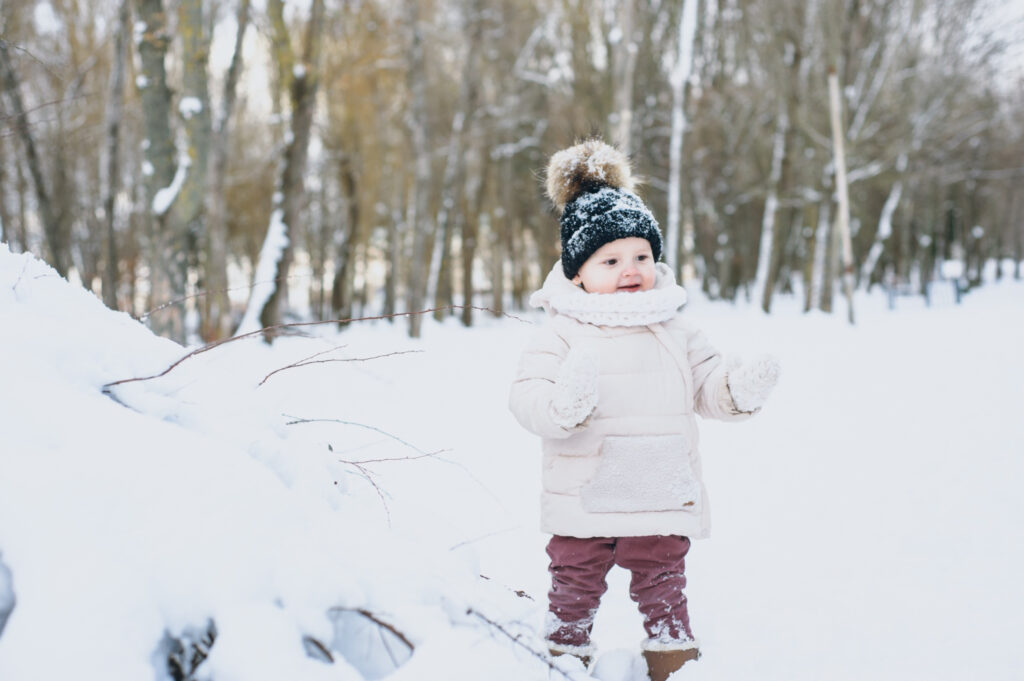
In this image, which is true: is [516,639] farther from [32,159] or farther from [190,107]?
[32,159]

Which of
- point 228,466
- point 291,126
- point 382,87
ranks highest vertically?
point 382,87

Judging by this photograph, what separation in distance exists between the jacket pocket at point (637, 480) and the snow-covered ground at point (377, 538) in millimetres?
376

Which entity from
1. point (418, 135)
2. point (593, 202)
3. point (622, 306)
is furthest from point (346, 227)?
point (622, 306)

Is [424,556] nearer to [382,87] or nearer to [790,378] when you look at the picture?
[790,378]

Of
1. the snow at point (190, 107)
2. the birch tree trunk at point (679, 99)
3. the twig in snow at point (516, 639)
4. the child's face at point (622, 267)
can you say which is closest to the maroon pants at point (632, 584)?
the twig in snow at point (516, 639)

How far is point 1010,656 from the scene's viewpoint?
213 cm

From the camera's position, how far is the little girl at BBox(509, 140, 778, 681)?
191 cm

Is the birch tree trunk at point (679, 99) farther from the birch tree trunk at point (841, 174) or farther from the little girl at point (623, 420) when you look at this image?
the little girl at point (623, 420)

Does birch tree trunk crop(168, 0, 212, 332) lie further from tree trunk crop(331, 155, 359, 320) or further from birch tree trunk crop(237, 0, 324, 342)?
tree trunk crop(331, 155, 359, 320)

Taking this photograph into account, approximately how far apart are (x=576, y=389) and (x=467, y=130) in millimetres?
A: 12502

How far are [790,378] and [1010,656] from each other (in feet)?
18.4

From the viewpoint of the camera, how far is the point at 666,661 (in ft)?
6.22

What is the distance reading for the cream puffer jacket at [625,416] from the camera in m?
1.92

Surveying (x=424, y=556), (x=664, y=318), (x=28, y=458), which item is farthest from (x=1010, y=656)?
(x=28, y=458)
